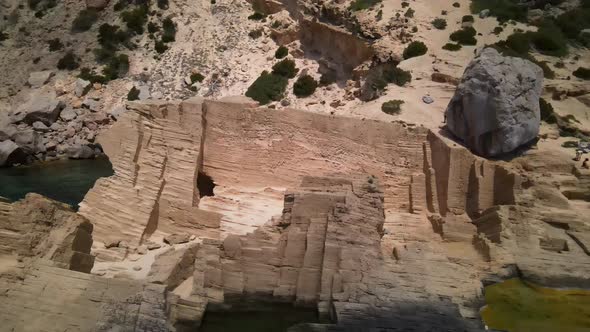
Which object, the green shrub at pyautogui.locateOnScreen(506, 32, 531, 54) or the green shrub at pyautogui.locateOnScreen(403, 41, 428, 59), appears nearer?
the green shrub at pyautogui.locateOnScreen(506, 32, 531, 54)

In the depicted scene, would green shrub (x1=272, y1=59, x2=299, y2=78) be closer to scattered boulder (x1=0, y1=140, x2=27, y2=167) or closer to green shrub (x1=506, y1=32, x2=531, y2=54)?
green shrub (x1=506, y1=32, x2=531, y2=54)

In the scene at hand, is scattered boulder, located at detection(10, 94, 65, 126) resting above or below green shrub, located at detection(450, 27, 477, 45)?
below

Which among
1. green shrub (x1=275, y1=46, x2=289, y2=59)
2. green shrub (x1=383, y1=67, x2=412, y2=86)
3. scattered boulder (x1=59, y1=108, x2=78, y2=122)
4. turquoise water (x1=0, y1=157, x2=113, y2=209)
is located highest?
green shrub (x1=275, y1=46, x2=289, y2=59)

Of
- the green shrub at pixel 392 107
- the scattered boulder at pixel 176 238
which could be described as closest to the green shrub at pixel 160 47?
the green shrub at pixel 392 107

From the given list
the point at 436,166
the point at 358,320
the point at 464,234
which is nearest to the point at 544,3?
the point at 436,166

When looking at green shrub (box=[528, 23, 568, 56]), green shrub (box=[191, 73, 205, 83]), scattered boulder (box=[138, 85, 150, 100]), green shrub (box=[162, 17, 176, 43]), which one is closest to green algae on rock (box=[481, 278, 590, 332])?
green shrub (box=[528, 23, 568, 56])

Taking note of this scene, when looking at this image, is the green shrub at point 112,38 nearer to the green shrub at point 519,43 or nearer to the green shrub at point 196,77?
the green shrub at point 196,77

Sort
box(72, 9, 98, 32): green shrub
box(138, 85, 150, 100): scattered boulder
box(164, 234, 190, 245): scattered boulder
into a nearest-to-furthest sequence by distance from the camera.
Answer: box(164, 234, 190, 245): scattered boulder
box(138, 85, 150, 100): scattered boulder
box(72, 9, 98, 32): green shrub

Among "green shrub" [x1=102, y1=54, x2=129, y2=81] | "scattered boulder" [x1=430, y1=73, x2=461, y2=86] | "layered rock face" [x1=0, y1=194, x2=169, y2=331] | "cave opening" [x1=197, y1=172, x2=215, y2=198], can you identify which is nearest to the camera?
"layered rock face" [x1=0, y1=194, x2=169, y2=331]
